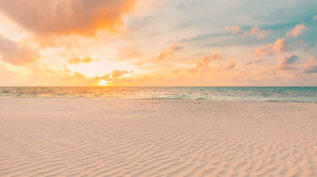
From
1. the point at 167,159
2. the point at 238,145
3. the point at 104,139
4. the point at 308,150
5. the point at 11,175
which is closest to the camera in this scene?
the point at 11,175

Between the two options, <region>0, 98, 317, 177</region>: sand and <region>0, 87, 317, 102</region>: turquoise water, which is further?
<region>0, 87, 317, 102</region>: turquoise water

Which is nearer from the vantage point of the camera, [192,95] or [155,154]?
[155,154]

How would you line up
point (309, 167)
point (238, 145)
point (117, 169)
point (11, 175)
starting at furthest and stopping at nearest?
1. point (238, 145)
2. point (309, 167)
3. point (117, 169)
4. point (11, 175)

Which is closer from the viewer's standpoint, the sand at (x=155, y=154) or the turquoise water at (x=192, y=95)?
the sand at (x=155, y=154)

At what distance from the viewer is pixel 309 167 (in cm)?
470

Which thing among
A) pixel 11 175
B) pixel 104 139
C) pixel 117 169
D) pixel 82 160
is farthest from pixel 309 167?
pixel 11 175

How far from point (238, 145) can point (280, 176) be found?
2.18 meters

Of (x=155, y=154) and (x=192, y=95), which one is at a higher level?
(x=192, y=95)

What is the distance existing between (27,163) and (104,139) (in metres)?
2.69

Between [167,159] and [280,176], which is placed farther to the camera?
[167,159]

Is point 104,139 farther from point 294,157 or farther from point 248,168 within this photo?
point 294,157

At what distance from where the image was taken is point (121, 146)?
242 inches

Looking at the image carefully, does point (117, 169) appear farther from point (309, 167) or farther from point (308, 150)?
point (308, 150)

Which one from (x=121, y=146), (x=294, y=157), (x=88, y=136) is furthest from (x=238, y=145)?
(x=88, y=136)
